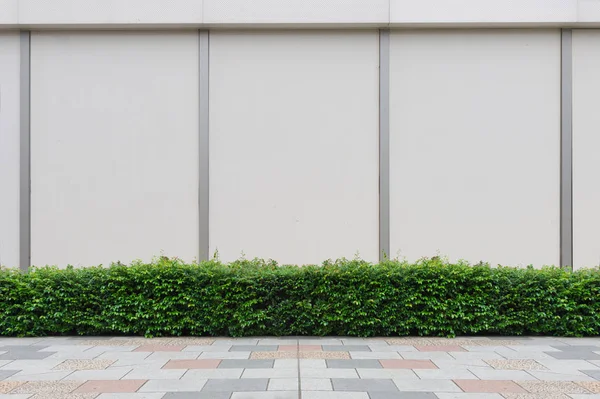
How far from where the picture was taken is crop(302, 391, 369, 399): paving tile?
13.7 feet

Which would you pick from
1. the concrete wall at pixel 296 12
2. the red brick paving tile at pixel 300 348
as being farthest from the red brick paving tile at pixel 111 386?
the concrete wall at pixel 296 12

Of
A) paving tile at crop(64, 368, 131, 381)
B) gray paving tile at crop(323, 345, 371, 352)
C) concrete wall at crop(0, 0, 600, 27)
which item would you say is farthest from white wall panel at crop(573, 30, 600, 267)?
paving tile at crop(64, 368, 131, 381)

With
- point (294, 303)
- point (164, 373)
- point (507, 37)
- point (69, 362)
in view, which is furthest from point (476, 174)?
point (69, 362)

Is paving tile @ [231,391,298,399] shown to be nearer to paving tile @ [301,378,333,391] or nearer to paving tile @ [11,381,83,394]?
paving tile @ [301,378,333,391]

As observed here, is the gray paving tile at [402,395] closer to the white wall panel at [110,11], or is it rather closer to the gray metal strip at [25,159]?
the white wall panel at [110,11]

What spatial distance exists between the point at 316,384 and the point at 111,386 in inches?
90.7

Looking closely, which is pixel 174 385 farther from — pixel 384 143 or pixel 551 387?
pixel 384 143

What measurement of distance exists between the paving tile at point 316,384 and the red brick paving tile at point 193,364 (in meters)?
1.30

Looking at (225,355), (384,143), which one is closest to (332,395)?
(225,355)

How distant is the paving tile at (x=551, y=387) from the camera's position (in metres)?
4.38

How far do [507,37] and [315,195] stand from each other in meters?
5.11

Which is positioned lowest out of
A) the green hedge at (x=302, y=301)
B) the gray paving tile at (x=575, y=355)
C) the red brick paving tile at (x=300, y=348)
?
the red brick paving tile at (x=300, y=348)

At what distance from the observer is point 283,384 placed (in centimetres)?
453

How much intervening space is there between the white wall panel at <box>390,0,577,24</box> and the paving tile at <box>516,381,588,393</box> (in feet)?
21.7
